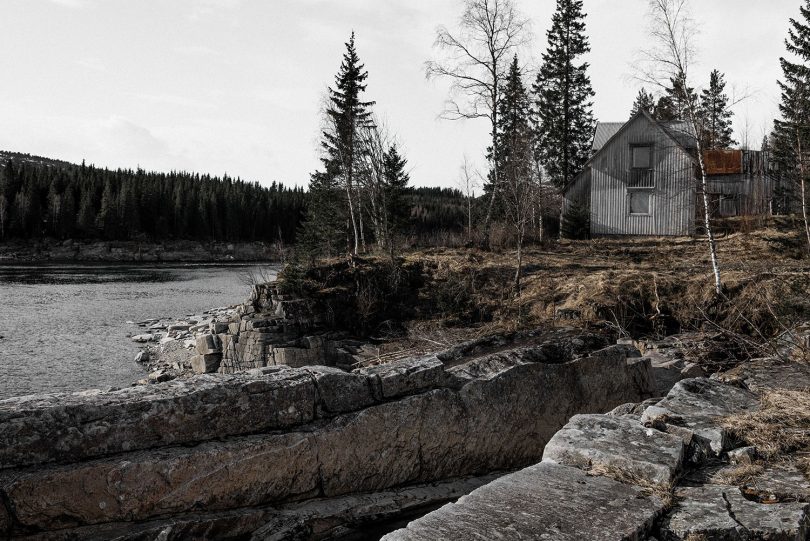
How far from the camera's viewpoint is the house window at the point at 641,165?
28.1m

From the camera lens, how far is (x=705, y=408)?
17.7ft

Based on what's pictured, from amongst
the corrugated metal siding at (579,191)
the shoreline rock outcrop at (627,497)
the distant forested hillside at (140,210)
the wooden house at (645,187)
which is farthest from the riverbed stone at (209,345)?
the distant forested hillside at (140,210)

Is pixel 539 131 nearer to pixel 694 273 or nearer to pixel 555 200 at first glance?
pixel 555 200

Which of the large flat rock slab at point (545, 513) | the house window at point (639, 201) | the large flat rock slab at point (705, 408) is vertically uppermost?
the house window at point (639, 201)

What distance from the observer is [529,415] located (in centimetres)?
742

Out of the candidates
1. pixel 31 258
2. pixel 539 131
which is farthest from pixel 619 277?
pixel 31 258

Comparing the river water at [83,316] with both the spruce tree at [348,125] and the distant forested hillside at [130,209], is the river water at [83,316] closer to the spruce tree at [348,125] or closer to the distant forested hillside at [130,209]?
the spruce tree at [348,125]

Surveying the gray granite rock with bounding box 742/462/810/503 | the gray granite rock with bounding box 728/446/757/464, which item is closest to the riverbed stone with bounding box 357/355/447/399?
the gray granite rock with bounding box 728/446/757/464

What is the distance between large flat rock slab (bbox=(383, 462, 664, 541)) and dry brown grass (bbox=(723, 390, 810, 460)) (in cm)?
137

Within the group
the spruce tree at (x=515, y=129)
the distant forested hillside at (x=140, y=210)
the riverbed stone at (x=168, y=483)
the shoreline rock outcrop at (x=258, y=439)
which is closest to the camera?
the riverbed stone at (x=168, y=483)

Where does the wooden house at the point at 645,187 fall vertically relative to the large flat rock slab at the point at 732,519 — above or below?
above

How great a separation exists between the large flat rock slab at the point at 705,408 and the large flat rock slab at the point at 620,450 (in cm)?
34

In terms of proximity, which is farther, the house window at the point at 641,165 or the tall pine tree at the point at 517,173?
the house window at the point at 641,165

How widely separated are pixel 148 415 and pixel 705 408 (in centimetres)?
487
